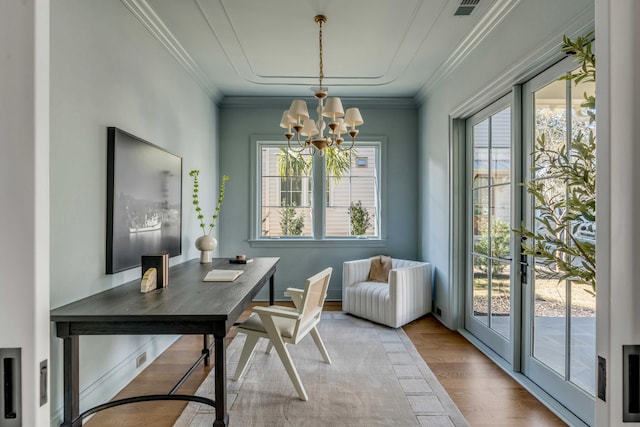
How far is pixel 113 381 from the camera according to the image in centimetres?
232

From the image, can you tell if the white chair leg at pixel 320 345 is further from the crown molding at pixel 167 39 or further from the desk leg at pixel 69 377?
the crown molding at pixel 167 39

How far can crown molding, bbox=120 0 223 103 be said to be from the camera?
8.43 feet

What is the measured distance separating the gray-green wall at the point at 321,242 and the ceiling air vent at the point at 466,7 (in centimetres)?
207

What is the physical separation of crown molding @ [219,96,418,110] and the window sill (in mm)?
1836

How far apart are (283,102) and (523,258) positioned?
351 centimetres

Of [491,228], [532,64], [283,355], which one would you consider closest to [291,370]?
[283,355]

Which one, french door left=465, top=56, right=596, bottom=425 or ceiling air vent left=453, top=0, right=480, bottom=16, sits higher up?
ceiling air vent left=453, top=0, right=480, bottom=16

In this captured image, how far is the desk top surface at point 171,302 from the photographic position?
66.4 inches

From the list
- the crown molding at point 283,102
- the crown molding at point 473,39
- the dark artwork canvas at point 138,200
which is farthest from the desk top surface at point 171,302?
the crown molding at point 283,102

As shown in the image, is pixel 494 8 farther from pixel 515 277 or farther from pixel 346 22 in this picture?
pixel 515 277

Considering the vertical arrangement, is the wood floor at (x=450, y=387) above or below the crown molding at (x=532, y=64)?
below

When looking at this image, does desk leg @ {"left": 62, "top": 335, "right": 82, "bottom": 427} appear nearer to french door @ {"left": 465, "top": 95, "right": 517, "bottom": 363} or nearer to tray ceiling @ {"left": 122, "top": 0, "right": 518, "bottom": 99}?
tray ceiling @ {"left": 122, "top": 0, "right": 518, "bottom": 99}

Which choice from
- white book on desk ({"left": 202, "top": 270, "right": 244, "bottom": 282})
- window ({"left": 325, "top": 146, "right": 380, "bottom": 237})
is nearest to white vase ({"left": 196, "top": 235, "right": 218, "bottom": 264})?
white book on desk ({"left": 202, "top": 270, "right": 244, "bottom": 282})

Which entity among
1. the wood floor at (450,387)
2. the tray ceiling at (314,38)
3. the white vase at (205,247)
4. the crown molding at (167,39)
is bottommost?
the wood floor at (450,387)
